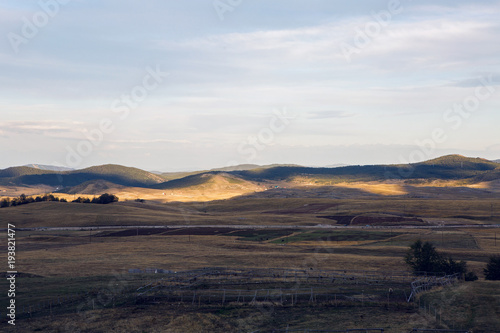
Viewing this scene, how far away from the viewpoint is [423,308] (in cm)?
4144

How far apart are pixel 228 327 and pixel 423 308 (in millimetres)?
17416

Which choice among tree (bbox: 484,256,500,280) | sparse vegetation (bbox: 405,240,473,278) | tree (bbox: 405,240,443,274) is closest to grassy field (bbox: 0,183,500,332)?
tree (bbox: 405,240,443,274)

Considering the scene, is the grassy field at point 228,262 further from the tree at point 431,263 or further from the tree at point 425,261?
the tree at point 431,263

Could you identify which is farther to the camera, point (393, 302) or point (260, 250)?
point (260, 250)

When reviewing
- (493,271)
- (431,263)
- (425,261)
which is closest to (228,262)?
(425,261)

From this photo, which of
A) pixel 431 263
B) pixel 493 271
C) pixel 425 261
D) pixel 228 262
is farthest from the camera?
pixel 228 262

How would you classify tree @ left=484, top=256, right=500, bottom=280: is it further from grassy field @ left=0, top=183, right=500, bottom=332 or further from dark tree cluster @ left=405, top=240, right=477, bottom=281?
grassy field @ left=0, top=183, right=500, bottom=332

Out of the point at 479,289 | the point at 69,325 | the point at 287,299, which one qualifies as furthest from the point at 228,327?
the point at 479,289

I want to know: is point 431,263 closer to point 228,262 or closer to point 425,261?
point 425,261

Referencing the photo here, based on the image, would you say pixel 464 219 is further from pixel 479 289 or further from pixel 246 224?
pixel 479 289

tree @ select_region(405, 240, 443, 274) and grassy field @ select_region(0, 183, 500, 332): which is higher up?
tree @ select_region(405, 240, 443, 274)

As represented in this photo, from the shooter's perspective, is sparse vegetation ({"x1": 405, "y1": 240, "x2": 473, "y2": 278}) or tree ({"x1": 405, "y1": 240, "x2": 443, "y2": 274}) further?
tree ({"x1": 405, "y1": 240, "x2": 443, "y2": 274})

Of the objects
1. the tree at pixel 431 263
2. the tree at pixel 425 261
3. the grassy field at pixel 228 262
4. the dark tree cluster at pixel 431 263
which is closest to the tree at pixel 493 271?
the dark tree cluster at pixel 431 263

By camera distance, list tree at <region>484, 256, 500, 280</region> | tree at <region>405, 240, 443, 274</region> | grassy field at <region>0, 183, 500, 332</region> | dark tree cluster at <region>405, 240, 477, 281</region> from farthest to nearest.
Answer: tree at <region>405, 240, 443, 274</region>
dark tree cluster at <region>405, 240, 477, 281</region>
tree at <region>484, 256, 500, 280</region>
grassy field at <region>0, 183, 500, 332</region>
